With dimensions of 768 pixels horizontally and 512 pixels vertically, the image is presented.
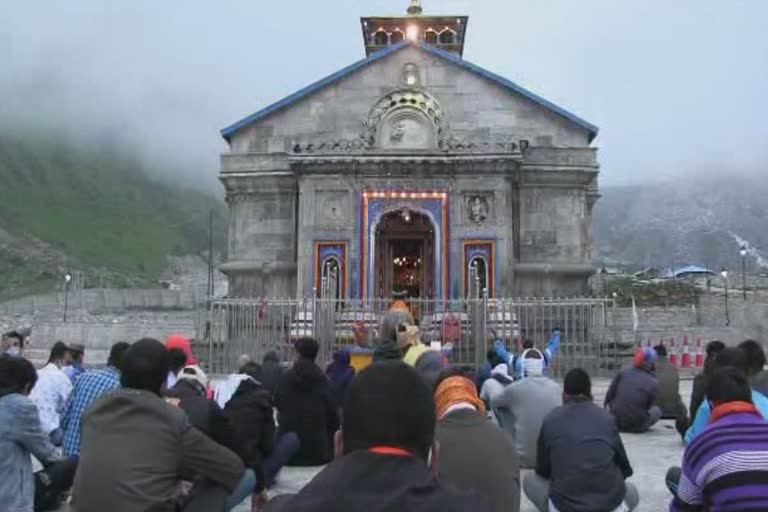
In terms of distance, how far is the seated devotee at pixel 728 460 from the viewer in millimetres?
3811

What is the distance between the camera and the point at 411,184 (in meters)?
22.3

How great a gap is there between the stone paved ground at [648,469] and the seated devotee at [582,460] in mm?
1439

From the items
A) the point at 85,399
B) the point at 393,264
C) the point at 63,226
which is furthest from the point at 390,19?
the point at 63,226

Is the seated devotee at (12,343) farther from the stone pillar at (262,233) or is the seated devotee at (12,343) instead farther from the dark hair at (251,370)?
the stone pillar at (262,233)

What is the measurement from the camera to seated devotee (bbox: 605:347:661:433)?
10.3 meters

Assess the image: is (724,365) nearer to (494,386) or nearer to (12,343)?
(494,386)

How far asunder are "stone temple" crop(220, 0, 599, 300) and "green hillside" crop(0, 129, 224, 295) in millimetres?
60482

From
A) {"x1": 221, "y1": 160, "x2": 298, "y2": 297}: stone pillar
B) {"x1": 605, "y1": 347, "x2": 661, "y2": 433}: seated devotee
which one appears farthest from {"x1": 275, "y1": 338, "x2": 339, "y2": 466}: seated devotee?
{"x1": 221, "y1": 160, "x2": 298, "y2": 297}: stone pillar

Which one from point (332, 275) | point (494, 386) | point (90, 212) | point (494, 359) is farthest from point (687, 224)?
point (494, 386)

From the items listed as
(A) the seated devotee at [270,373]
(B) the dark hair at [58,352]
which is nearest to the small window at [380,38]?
(A) the seated devotee at [270,373]

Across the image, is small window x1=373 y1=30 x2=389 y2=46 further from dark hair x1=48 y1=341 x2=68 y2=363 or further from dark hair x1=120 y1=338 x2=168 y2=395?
dark hair x1=120 y1=338 x2=168 y2=395

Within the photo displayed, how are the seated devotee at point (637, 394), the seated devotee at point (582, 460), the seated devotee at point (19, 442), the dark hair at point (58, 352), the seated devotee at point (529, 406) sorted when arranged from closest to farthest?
the seated devotee at point (582, 460)
the seated devotee at point (19, 442)
the seated devotee at point (529, 406)
the dark hair at point (58, 352)
the seated devotee at point (637, 394)

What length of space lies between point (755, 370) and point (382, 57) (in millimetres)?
18161

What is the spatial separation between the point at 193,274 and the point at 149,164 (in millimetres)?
62845
